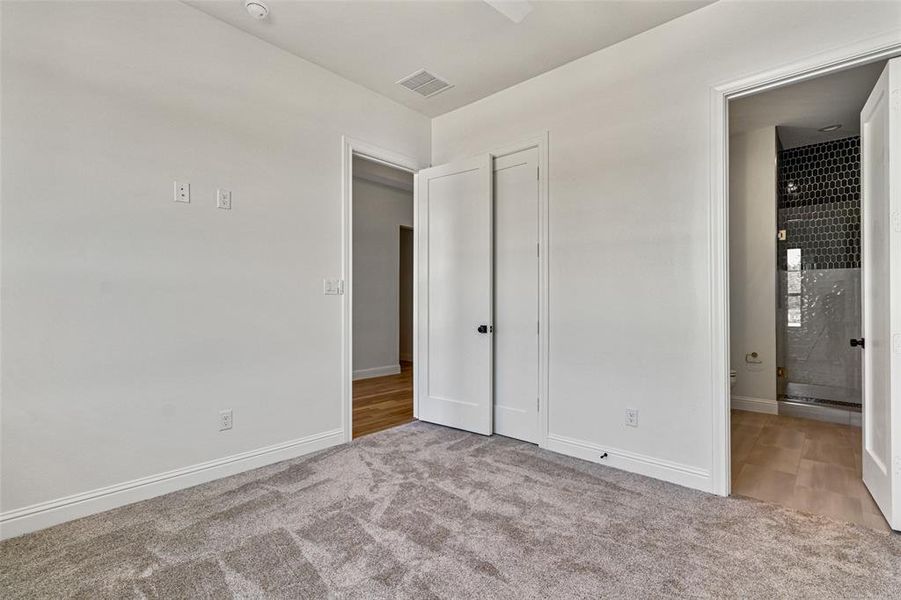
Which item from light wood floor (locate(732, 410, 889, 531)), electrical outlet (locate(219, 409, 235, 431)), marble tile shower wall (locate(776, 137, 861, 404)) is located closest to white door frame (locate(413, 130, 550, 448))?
light wood floor (locate(732, 410, 889, 531))

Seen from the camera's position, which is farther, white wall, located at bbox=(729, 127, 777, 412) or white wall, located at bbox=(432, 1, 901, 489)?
white wall, located at bbox=(729, 127, 777, 412)

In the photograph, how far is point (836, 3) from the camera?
2055 mm

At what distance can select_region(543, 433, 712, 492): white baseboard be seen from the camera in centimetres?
244

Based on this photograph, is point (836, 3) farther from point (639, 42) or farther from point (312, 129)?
point (312, 129)

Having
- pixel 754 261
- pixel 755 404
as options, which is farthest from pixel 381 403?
pixel 754 261

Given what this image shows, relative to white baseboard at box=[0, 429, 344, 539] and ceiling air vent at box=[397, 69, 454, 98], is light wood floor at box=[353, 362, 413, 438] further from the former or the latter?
ceiling air vent at box=[397, 69, 454, 98]

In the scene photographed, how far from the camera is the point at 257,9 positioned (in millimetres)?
2428

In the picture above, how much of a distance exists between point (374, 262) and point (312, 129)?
317 centimetres

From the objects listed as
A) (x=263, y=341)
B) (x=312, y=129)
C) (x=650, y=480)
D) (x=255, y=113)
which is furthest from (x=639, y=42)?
(x=263, y=341)

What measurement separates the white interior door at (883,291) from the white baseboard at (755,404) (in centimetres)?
191

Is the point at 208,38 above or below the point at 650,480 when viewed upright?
above

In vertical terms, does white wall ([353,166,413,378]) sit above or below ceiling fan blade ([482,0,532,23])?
below

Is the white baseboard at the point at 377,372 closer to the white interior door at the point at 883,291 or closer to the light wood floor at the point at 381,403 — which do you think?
the light wood floor at the point at 381,403

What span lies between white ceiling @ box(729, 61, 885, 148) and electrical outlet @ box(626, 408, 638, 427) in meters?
2.20
